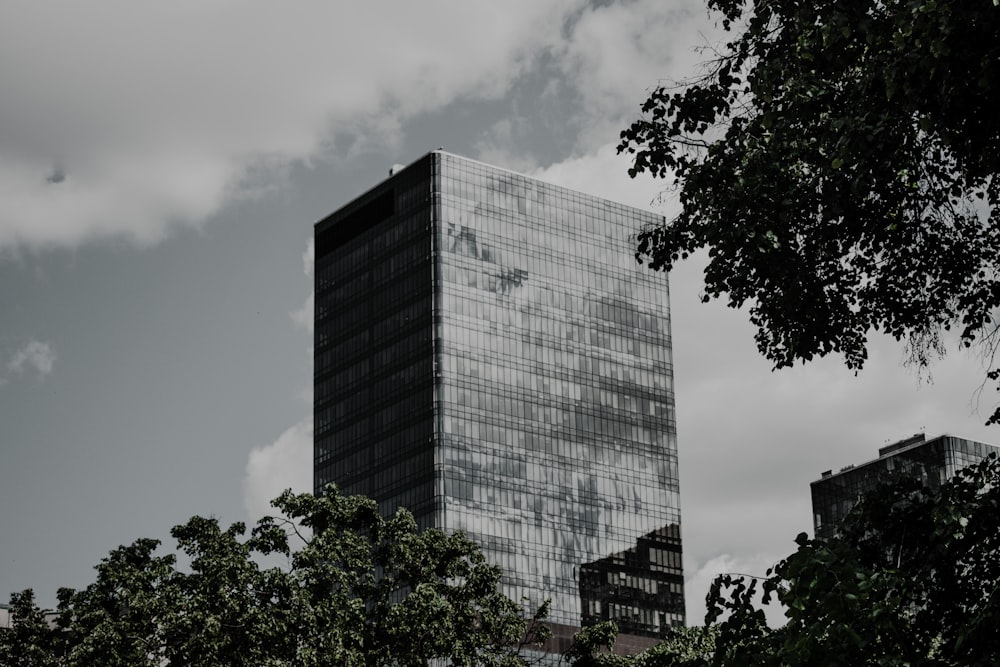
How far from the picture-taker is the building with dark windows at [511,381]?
16575 cm

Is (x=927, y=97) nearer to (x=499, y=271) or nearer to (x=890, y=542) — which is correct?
(x=890, y=542)

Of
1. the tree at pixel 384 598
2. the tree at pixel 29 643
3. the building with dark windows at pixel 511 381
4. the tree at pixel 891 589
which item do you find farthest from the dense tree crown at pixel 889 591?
the building with dark windows at pixel 511 381

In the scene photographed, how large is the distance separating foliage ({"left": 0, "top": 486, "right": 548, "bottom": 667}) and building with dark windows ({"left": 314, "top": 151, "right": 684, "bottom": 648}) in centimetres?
11485

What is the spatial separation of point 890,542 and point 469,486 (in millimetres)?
146250

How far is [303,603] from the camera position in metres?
40.9

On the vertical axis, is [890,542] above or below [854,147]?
below

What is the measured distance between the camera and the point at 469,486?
16325 centimetres

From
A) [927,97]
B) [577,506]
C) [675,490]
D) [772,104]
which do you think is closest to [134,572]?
[772,104]

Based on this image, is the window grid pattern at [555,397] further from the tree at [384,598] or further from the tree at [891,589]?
the tree at [891,589]

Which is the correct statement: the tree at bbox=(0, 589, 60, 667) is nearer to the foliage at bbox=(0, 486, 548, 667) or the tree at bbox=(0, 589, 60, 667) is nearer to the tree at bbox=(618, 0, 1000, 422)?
the foliage at bbox=(0, 486, 548, 667)

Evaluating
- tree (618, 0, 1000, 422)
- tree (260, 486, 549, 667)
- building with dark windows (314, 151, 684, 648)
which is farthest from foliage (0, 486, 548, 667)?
building with dark windows (314, 151, 684, 648)

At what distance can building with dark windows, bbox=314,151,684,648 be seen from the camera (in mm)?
165750

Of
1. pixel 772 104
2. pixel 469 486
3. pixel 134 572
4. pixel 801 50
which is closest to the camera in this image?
pixel 801 50

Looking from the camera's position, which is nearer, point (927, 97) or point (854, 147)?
point (927, 97)
